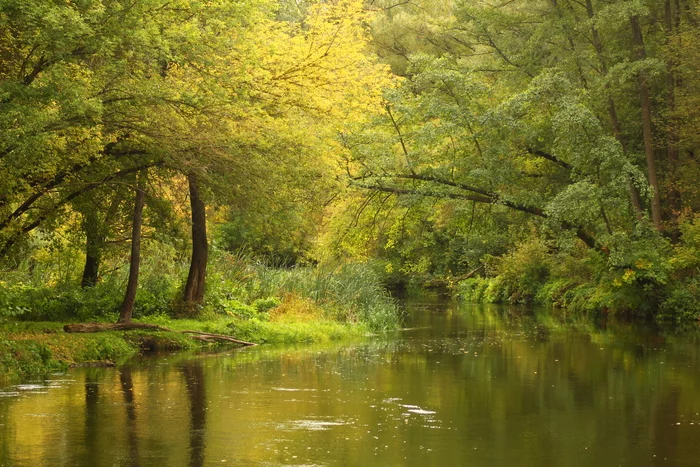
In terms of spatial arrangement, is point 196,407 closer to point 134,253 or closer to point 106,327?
point 106,327

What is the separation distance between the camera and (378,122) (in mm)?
29938

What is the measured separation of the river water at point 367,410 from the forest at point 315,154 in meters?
3.22

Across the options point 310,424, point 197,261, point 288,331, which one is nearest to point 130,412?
point 310,424

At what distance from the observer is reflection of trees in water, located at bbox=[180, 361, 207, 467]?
10.2 meters

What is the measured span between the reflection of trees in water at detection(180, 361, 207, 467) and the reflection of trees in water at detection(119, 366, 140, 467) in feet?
2.01

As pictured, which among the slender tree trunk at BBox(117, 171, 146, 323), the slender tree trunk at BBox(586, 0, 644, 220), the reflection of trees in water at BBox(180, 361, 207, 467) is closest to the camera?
the reflection of trees in water at BBox(180, 361, 207, 467)

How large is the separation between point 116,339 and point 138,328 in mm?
1132

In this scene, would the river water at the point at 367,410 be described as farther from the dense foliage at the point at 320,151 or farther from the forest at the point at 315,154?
the dense foliage at the point at 320,151

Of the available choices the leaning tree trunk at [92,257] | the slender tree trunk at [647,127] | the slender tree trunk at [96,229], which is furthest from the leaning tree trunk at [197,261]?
the slender tree trunk at [647,127]

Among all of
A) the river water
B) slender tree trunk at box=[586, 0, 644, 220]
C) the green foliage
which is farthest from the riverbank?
slender tree trunk at box=[586, 0, 644, 220]

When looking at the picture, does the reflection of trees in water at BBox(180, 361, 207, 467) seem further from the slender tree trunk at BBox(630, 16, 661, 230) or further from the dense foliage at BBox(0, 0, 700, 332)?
the slender tree trunk at BBox(630, 16, 661, 230)

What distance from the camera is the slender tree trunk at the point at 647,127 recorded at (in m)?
29.4

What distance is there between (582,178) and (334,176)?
1247 centimetres

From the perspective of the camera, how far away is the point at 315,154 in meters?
18.9
